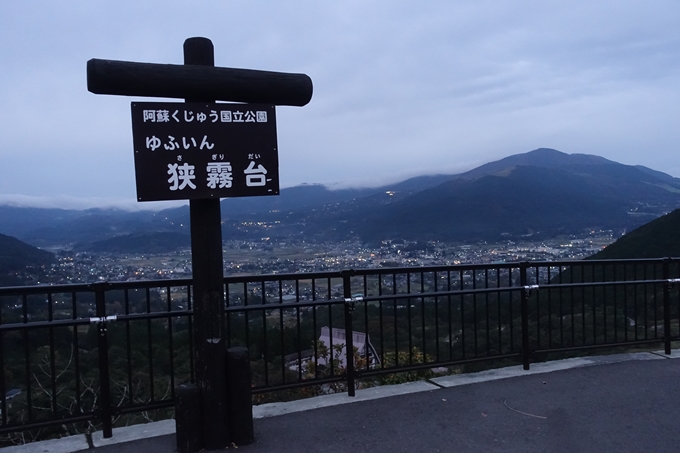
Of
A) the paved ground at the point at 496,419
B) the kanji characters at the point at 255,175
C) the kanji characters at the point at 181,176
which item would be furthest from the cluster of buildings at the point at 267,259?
the kanji characters at the point at 181,176

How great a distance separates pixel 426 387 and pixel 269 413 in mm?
1756

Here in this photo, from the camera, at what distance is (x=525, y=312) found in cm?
661

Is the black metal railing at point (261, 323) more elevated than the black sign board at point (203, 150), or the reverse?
the black sign board at point (203, 150)

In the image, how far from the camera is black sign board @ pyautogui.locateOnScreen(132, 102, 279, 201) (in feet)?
13.2

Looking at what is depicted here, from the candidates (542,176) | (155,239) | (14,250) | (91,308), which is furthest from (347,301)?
(542,176)

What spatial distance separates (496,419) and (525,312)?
193 centimetres

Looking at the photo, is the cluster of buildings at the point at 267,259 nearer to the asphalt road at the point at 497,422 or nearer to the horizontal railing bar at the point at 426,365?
the horizontal railing bar at the point at 426,365

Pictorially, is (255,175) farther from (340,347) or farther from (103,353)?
(340,347)

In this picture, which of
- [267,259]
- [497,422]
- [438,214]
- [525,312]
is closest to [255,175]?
[497,422]

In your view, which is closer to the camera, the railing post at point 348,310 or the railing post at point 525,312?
the railing post at point 348,310

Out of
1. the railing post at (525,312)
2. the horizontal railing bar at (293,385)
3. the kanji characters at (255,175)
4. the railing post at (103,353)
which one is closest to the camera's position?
the kanji characters at (255,175)

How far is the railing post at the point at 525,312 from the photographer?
21.6 feet

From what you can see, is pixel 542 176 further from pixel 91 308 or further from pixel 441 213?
pixel 91 308

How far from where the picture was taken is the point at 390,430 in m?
4.75
